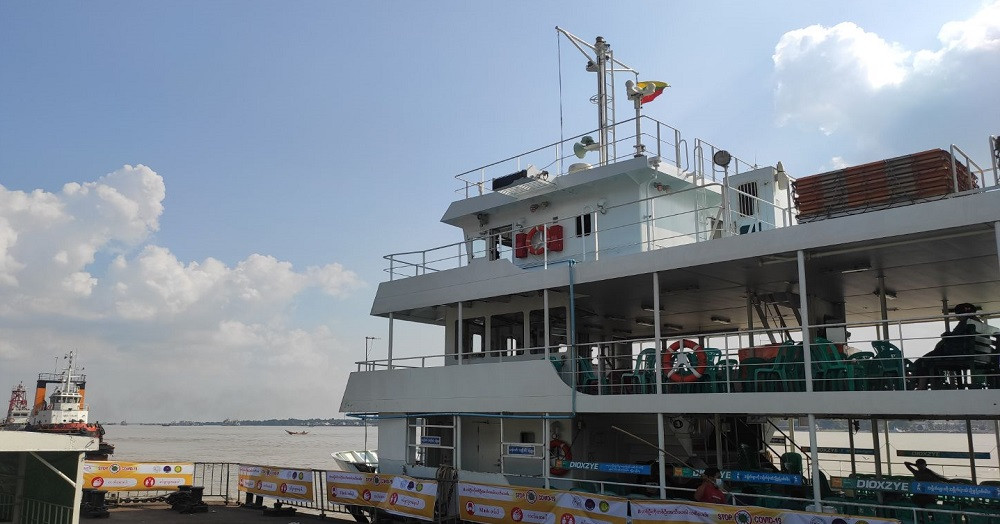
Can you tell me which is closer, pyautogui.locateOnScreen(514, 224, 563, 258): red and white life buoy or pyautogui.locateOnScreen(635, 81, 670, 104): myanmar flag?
pyautogui.locateOnScreen(514, 224, 563, 258): red and white life buoy

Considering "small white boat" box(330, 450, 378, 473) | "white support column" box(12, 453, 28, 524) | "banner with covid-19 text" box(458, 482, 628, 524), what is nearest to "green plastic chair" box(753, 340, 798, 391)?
"banner with covid-19 text" box(458, 482, 628, 524)

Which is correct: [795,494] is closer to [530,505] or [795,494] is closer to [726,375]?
[726,375]

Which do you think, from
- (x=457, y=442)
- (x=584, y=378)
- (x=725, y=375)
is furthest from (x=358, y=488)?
(x=725, y=375)

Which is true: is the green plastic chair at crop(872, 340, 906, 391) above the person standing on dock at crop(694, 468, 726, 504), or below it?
above

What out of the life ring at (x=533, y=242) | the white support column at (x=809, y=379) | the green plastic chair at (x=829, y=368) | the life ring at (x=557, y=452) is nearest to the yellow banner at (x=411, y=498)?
the life ring at (x=557, y=452)

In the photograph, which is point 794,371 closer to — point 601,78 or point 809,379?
point 809,379

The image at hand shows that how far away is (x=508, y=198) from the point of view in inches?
762

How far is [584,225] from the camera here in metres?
18.2

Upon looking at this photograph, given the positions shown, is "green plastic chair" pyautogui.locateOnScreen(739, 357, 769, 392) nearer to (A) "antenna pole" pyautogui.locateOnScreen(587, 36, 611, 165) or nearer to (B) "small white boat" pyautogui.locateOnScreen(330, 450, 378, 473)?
(A) "antenna pole" pyautogui.locateOnScreen(587, 36, 611, 165)

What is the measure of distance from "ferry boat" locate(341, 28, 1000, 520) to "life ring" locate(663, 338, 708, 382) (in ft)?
0.10

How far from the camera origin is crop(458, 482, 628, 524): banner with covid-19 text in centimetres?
1269

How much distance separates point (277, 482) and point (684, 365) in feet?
38.5

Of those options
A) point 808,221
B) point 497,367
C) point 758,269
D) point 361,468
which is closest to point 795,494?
point 758,269

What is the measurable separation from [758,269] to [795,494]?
4419mm
